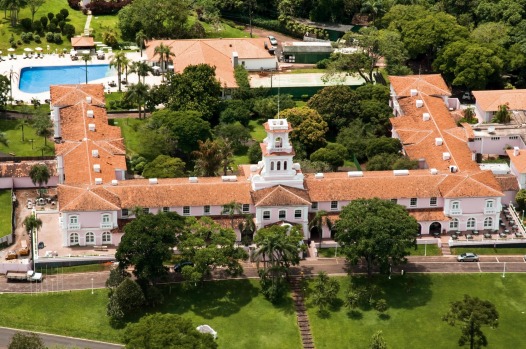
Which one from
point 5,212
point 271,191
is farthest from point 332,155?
point 5,212

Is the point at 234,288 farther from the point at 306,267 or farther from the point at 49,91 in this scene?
the point at 49,91

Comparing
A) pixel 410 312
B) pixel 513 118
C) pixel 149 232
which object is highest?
pixel 513 118

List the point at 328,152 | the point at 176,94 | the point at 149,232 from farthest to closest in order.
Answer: the point at 176,94, the point at 328,152, the point at 149,232

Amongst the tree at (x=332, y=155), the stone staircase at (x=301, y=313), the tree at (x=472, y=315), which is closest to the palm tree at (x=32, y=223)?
the stone staircase at (x=301, y=313)

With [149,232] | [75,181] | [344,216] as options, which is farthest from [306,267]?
[75,181]

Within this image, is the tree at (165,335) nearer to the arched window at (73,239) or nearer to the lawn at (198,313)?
the lawn at (198,313)

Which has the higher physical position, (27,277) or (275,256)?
(275,256)

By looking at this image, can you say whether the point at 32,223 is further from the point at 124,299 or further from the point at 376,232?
the point at 376,232

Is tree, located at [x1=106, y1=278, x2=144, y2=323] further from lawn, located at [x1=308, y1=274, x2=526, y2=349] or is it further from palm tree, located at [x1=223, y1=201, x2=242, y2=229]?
lawn, located at [x1=308, y1=274, x2=526, y2=349]
